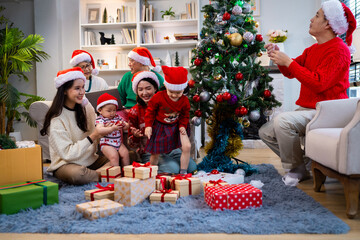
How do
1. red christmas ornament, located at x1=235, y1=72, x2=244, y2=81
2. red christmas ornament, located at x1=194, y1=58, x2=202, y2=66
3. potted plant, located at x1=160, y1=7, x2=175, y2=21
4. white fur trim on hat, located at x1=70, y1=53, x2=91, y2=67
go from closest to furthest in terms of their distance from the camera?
red christmas ornament, located at x1=235, y1=72, x2=244, y2=81 → red christmas ornament, located at x1=194, y1=58, x2=202, y2=66 → white fur trim on hat, located at x1=70, y1=53, x2=91, y2=67 → potted plant, located at x1=160, y1=7, x2=175, y2=21

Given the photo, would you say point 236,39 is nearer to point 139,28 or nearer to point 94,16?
point 139,28

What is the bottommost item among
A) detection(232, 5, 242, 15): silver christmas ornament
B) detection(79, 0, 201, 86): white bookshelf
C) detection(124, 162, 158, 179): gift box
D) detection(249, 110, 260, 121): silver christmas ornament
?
detection(124, 162, 158, 179): gift box

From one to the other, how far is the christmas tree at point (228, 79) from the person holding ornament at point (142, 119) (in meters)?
0.29

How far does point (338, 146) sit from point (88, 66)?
2473 millimetres

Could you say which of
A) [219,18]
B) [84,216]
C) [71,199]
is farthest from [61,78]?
[219,18]

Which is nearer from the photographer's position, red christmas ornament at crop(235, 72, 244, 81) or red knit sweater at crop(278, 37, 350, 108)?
red knit sweater at crop(278, 37, 350, 108)

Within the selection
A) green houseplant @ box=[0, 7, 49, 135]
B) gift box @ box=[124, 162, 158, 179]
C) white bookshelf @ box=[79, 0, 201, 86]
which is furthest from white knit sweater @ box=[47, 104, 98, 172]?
white bookshelf @ box=[79, 0, 201, 86]

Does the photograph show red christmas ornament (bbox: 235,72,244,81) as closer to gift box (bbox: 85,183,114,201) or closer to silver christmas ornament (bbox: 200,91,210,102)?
silver christmas ornament (bbox: 200,91,210,102)

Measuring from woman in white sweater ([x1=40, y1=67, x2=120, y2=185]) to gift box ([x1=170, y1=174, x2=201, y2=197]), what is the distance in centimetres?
67

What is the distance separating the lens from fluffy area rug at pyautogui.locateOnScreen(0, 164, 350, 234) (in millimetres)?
1467

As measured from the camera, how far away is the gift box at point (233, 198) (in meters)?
1.73

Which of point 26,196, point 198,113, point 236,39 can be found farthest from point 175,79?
point 26,196

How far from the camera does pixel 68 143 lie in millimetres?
2309

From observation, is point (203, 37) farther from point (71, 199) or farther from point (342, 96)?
point (71, 199)
